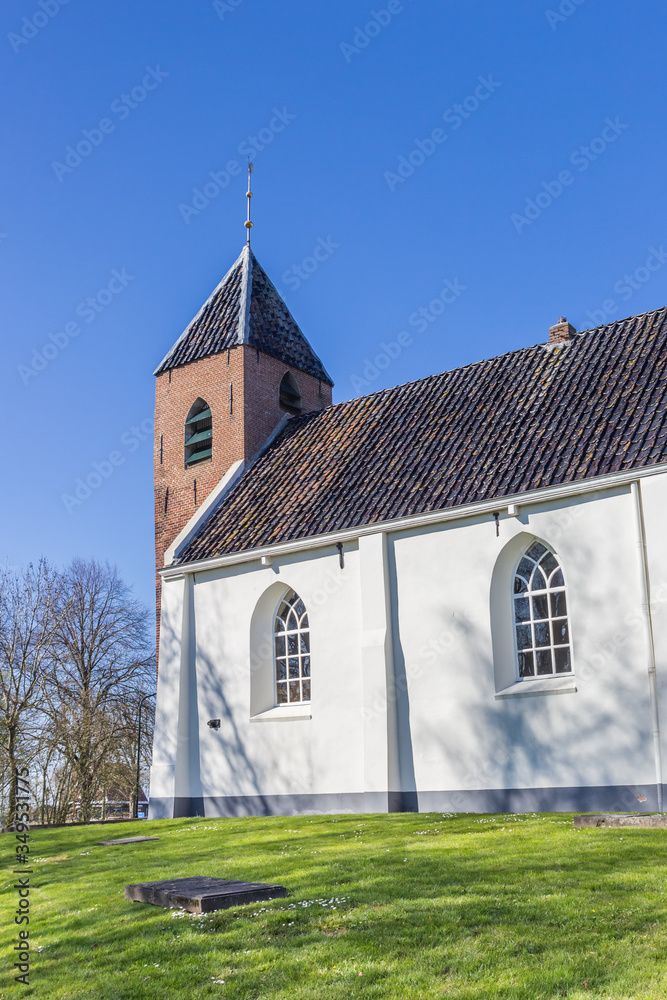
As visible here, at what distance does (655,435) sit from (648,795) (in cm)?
519

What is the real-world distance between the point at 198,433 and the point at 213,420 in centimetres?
80

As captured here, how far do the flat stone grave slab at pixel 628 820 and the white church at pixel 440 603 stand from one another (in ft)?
8.23

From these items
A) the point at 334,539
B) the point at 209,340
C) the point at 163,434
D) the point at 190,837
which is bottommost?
the point at 190,837

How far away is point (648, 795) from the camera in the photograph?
1234 centimetres

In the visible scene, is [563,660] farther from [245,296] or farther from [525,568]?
[245,296]

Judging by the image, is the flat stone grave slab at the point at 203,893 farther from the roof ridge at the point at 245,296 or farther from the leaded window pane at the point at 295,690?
the roof ridge at the point at 245,296

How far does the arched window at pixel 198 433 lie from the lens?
72.6 ft

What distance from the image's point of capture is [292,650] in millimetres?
17328

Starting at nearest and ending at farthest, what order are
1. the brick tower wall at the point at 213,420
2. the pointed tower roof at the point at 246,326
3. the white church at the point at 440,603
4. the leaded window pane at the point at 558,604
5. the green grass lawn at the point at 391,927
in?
the green grass lawn at the point at 391,927 < the white church at the point at 440,603 < the leaded window pane at the point at 558,604 < the brick tower wall at the point at 213,420 < the pointed tower roof at the point at 246,326

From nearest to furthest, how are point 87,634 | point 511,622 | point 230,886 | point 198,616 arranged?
point 230,886, point 511,622, point 198,616, point 87,634

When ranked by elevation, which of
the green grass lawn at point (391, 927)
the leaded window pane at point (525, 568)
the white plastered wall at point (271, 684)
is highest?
the leaded window pane at point (525, 568)

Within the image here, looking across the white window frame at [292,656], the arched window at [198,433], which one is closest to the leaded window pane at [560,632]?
the white window frame at [292,656]

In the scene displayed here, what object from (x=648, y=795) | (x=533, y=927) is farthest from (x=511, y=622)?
(x=533, y=927)

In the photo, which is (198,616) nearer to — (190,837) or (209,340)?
(190,837)
